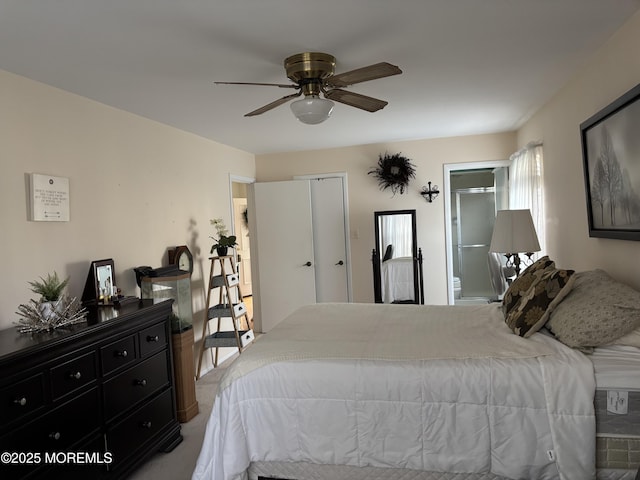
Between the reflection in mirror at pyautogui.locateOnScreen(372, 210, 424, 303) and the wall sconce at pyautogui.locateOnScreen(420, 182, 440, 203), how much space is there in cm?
29

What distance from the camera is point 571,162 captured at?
314 cm

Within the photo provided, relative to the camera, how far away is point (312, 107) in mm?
2322

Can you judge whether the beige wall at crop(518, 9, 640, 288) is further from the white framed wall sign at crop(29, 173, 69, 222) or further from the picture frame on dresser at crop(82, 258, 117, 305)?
the white framed wall sign at crop(29, 173, 69, 222)

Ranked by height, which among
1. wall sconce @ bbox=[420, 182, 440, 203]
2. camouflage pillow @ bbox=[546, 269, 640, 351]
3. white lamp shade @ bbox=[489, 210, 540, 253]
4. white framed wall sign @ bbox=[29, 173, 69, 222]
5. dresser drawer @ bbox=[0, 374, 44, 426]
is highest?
wall sconce @ bbox=[420, 182, 440, 203]

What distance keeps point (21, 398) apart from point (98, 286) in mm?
1125

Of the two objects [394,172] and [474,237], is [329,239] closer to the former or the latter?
[394,172]

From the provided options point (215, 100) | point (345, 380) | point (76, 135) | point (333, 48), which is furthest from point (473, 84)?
point (76, 135)

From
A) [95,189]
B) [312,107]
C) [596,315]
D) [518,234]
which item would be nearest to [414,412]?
[596,315]

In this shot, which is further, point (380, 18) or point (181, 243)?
point (181, 243)

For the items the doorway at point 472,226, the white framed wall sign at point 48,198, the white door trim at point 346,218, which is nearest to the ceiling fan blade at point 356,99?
the white framed wall sign at point 48,198

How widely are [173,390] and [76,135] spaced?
1.82m

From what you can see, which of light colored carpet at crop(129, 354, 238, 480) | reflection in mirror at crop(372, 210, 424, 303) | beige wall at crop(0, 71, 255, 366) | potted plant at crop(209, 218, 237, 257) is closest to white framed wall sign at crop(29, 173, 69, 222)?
beige wall at crop(0, 71, 255, 366)

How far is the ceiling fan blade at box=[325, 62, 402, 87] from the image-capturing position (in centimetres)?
207

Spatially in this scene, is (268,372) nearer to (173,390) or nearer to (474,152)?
(173,390)
